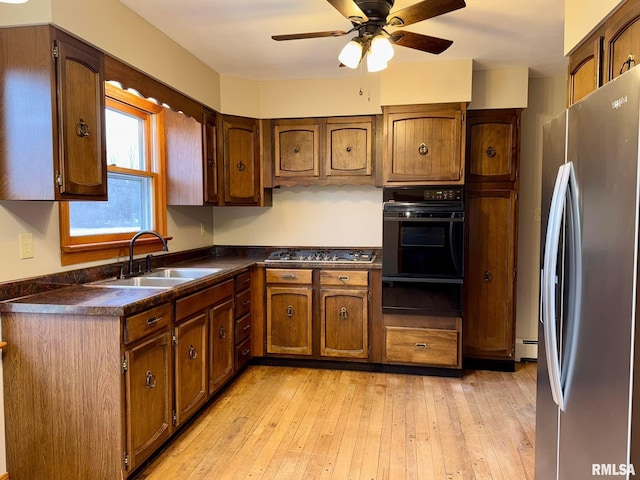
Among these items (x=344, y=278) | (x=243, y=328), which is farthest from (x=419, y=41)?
(x=243, y=328)

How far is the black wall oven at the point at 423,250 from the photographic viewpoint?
334cm

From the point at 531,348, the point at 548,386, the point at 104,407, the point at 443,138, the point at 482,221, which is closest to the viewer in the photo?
the point at 548,386

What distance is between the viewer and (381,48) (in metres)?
2.10

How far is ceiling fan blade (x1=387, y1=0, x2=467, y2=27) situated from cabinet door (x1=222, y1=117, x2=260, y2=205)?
1935 mm

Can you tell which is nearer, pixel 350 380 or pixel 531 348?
pixel 350 380

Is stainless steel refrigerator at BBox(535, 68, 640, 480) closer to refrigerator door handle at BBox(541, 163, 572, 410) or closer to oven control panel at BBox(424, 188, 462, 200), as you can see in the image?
refrigerator door handle at BBox(541, 163, 572, 410)

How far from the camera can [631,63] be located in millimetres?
1564

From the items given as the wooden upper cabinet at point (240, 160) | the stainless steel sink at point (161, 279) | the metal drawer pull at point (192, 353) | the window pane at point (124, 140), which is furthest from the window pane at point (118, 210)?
the metal drawer pull at point (192, 353)

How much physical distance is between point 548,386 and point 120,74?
2.57 meters

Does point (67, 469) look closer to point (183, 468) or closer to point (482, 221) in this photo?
point (183, 468)

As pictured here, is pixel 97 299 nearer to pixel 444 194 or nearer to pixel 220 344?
pixel 220 344

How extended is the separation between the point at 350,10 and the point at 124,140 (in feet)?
6.14

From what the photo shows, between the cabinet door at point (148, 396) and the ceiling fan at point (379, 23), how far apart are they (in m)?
1.73

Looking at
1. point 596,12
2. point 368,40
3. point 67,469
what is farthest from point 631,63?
point 67,469
